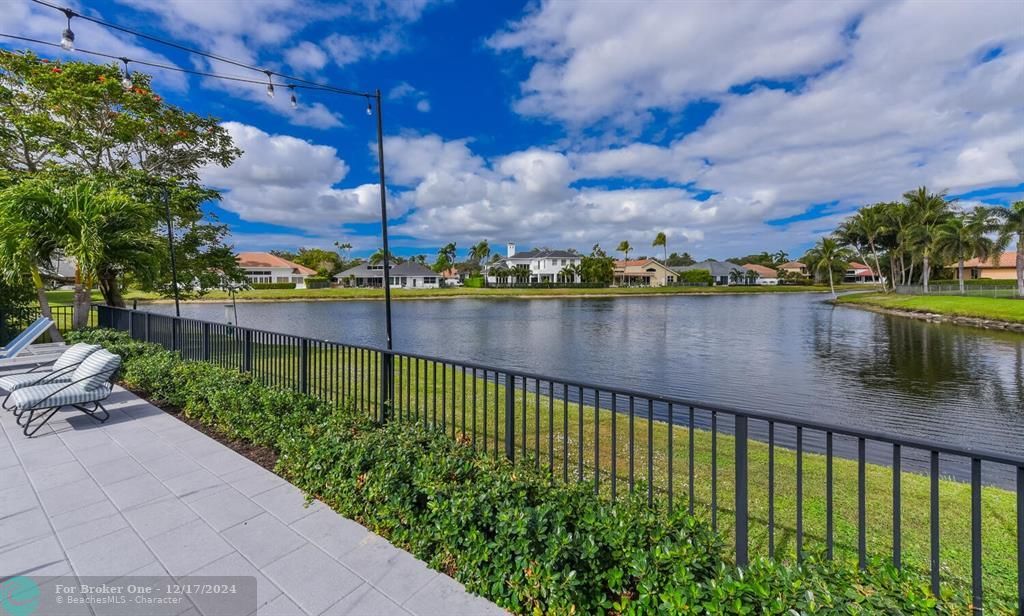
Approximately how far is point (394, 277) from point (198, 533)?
63.0 meters

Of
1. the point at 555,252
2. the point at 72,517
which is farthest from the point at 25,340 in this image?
the point at 555,252

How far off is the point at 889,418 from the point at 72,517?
36.8ft

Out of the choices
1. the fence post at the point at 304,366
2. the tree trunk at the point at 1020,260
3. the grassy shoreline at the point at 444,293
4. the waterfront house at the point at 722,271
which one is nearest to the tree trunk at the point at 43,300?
the fence post at the point at 304,366

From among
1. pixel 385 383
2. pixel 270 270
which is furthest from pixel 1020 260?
pixel 270 270

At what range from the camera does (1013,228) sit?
29922 millimetres

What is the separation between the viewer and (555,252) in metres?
73.8

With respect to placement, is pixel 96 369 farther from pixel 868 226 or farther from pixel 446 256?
pixel 446 256

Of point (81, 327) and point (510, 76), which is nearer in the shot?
point (81, 327)

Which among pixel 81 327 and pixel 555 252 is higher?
pixel 555 252

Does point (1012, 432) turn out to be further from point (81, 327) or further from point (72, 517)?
point (81, 327)

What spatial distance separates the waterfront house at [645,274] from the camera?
231ft

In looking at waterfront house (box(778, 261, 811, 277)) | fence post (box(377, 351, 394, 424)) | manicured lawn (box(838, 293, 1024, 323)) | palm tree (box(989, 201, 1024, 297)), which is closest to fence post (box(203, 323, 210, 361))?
fence post (box(377, 351, 394, 424))

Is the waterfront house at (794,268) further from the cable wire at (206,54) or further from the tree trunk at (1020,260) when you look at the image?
the cable wire at (206,54)

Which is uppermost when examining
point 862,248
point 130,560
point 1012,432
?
point 862,248
